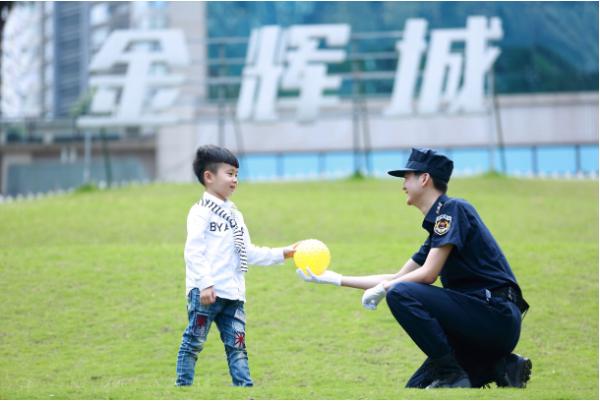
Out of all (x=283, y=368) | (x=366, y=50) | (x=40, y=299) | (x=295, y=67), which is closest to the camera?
(x=283, y=368)

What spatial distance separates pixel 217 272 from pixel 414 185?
138 centimetres

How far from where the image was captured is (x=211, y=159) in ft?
25.2

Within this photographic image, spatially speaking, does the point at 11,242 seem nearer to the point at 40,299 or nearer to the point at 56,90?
the point at 40,299

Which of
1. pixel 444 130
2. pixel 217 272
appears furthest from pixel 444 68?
pixel 217 272

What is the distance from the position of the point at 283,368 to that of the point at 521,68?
100 ft

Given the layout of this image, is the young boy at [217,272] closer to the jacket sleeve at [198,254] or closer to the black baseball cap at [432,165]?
the jacket sleeve at [198,254]

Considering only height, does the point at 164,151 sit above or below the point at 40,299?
below

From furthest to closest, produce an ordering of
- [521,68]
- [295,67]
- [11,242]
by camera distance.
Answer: [521,68]
[295,67]
[11,242]

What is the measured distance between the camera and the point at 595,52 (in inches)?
1431

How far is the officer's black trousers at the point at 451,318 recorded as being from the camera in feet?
23.2

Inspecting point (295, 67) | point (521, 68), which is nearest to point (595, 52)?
point (521, 68)

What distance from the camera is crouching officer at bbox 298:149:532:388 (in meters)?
7.11

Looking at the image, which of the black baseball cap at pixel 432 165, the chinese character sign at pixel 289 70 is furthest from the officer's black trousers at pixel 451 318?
the chinese character sign at pixel 289 70

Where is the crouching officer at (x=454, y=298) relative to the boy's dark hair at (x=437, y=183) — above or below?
below
